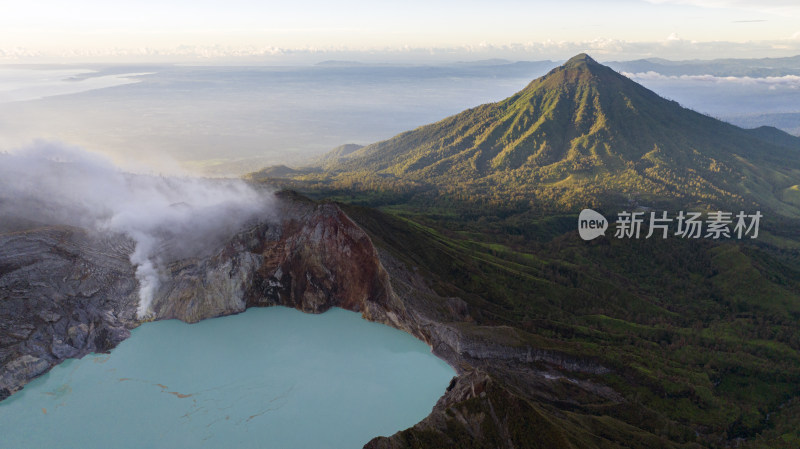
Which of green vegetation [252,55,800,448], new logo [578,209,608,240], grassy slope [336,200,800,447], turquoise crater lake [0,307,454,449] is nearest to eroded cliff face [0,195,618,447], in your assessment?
green vegetation [252,55,800,448]

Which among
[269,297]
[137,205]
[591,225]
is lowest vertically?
[591,225]

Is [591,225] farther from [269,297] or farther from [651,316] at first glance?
[269,297]

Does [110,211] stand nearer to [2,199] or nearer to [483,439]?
[2,199]

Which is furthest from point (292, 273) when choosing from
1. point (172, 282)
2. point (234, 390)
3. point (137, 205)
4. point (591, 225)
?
point (591, 225)

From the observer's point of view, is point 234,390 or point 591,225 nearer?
point 234,390

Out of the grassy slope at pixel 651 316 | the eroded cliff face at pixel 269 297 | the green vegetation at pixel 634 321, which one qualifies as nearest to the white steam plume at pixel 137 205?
the eroded cliff face at pixel 269 297

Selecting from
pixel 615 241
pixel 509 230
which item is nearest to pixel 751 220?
pixel 615 241

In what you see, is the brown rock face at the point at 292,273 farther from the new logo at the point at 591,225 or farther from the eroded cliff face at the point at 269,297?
the new logo at the point at 591,225
